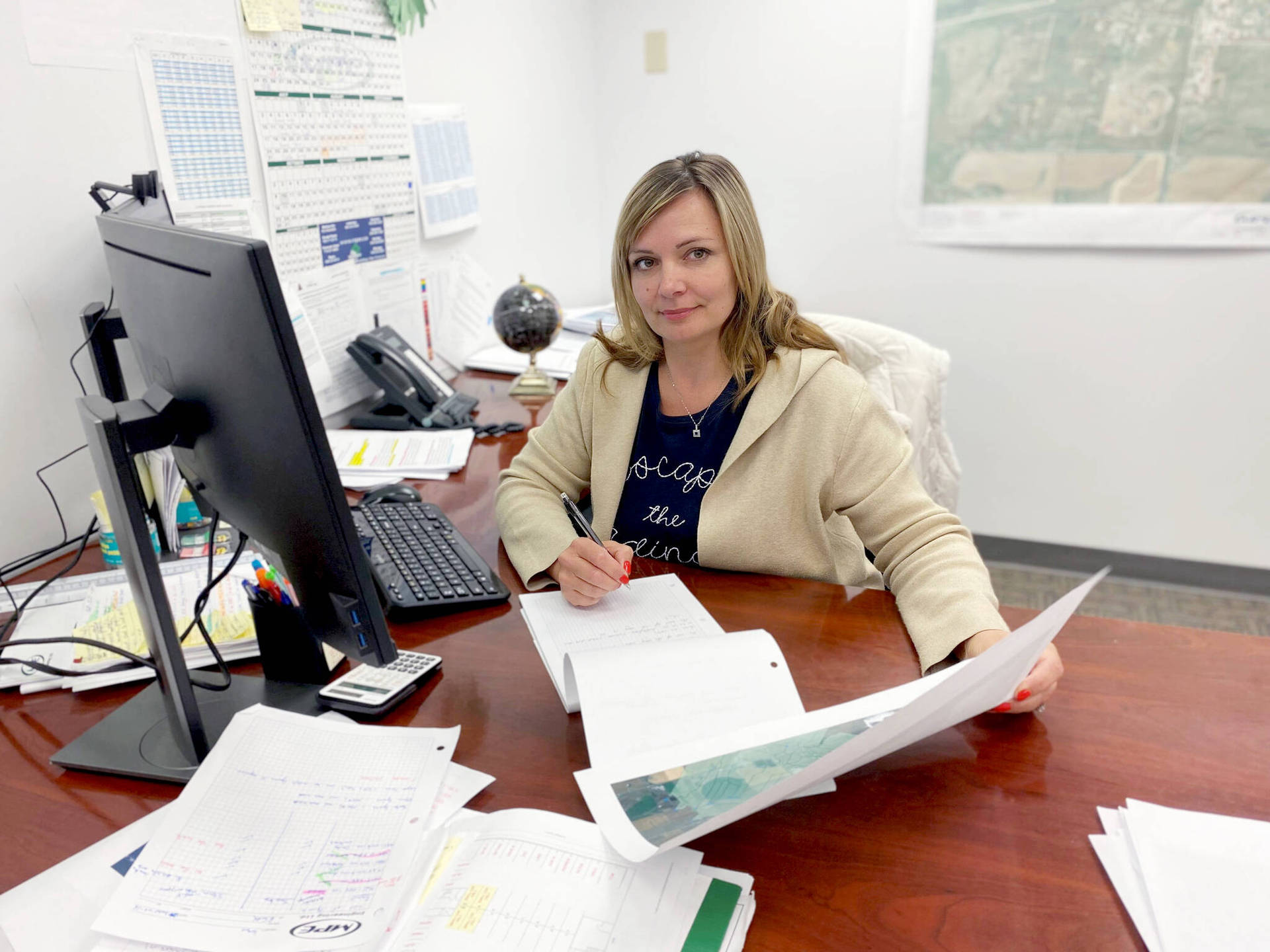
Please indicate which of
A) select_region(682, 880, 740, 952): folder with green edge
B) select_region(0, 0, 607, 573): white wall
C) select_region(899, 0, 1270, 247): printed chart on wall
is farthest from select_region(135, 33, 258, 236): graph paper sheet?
select_region(899, 0, 1270, 247): printed chart on wall

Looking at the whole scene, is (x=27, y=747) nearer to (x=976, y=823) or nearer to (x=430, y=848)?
(x=430, y=848)

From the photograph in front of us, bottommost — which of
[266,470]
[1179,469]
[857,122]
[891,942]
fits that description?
[1179,469]

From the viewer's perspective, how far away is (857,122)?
7.85 ft

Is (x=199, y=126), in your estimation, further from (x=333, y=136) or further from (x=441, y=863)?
(x=441, y=863)

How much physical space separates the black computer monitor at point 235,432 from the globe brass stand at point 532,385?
1.07 meters

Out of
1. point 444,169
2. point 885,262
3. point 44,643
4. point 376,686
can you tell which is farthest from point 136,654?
point 885,262

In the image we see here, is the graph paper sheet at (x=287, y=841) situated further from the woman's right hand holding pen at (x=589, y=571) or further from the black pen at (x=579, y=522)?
the black pen at (x=579, y=522)

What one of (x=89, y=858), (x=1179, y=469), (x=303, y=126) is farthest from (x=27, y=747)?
(x=1179, y=469)

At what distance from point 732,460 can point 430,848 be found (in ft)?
2.21

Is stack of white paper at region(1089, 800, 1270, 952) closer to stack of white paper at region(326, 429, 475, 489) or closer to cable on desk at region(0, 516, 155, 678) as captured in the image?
cable on desk at region(0, 516, 155, 678)

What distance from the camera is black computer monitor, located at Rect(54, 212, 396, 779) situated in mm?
611

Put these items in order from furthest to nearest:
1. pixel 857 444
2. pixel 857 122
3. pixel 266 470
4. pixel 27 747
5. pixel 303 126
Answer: pixel 857 122 < pixel 303 126 < pixel 857 444 < pixel 27 747 < pixel 266 470

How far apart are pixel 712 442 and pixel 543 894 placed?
747mm

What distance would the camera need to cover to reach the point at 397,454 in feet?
5.02
